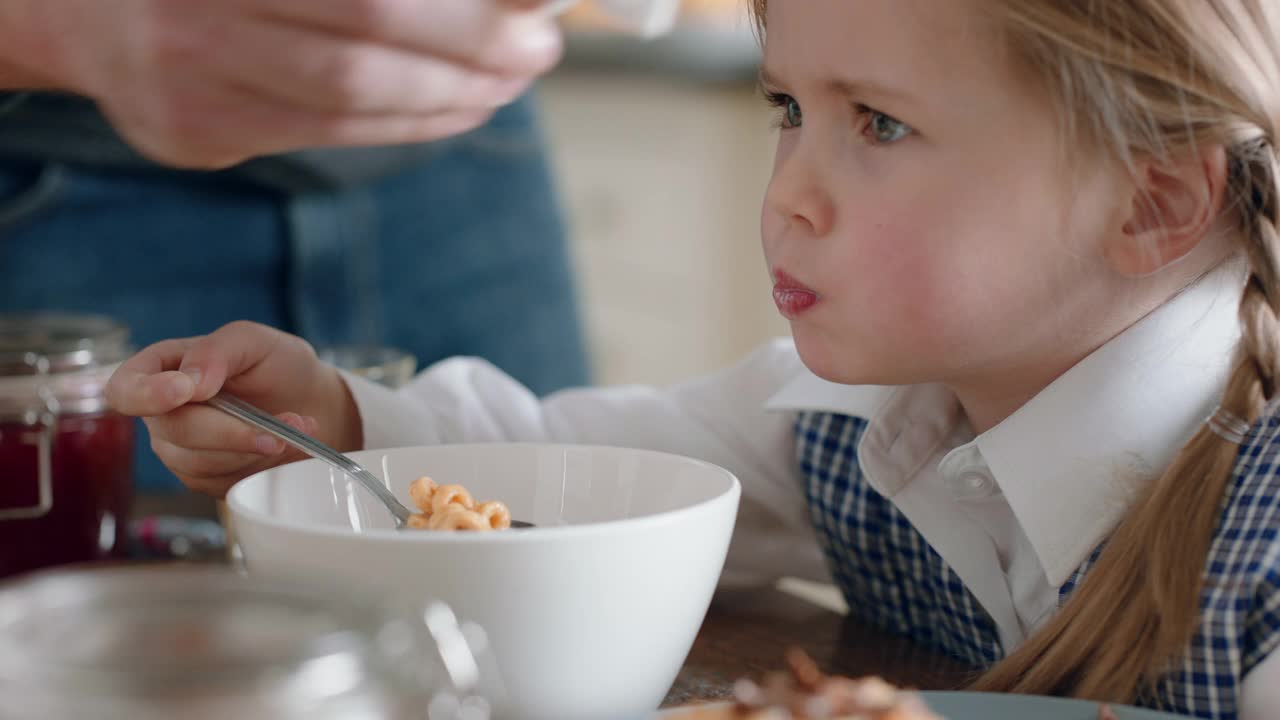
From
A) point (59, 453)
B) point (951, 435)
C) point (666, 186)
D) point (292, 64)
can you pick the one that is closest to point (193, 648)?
point (292, 64)

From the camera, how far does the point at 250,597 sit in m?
0.43

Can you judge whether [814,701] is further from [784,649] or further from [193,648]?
[784,649]

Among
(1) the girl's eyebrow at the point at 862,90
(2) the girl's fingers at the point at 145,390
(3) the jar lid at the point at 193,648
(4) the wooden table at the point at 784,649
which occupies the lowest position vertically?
(4) the wooden table at the point at 784,649

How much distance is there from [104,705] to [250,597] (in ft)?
0.21

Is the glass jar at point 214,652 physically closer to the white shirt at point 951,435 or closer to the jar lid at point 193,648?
the jar lid at point 193,648

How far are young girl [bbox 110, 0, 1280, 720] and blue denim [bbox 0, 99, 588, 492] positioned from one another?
0.80m

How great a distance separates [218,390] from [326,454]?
0.47 feet

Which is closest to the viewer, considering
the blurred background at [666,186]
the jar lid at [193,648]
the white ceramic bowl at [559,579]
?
the jar lid at [193,648]

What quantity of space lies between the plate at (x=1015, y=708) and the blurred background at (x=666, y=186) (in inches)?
93.1

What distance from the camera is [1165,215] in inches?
30.7

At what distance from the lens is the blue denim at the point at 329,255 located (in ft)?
5.24

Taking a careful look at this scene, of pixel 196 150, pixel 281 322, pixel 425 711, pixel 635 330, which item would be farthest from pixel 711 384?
pixel 635 330

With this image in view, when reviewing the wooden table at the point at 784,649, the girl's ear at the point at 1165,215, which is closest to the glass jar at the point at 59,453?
the wooden table at the point at 784,649

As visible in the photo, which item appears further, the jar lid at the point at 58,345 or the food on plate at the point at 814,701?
the jar lid at the point at 58,345
